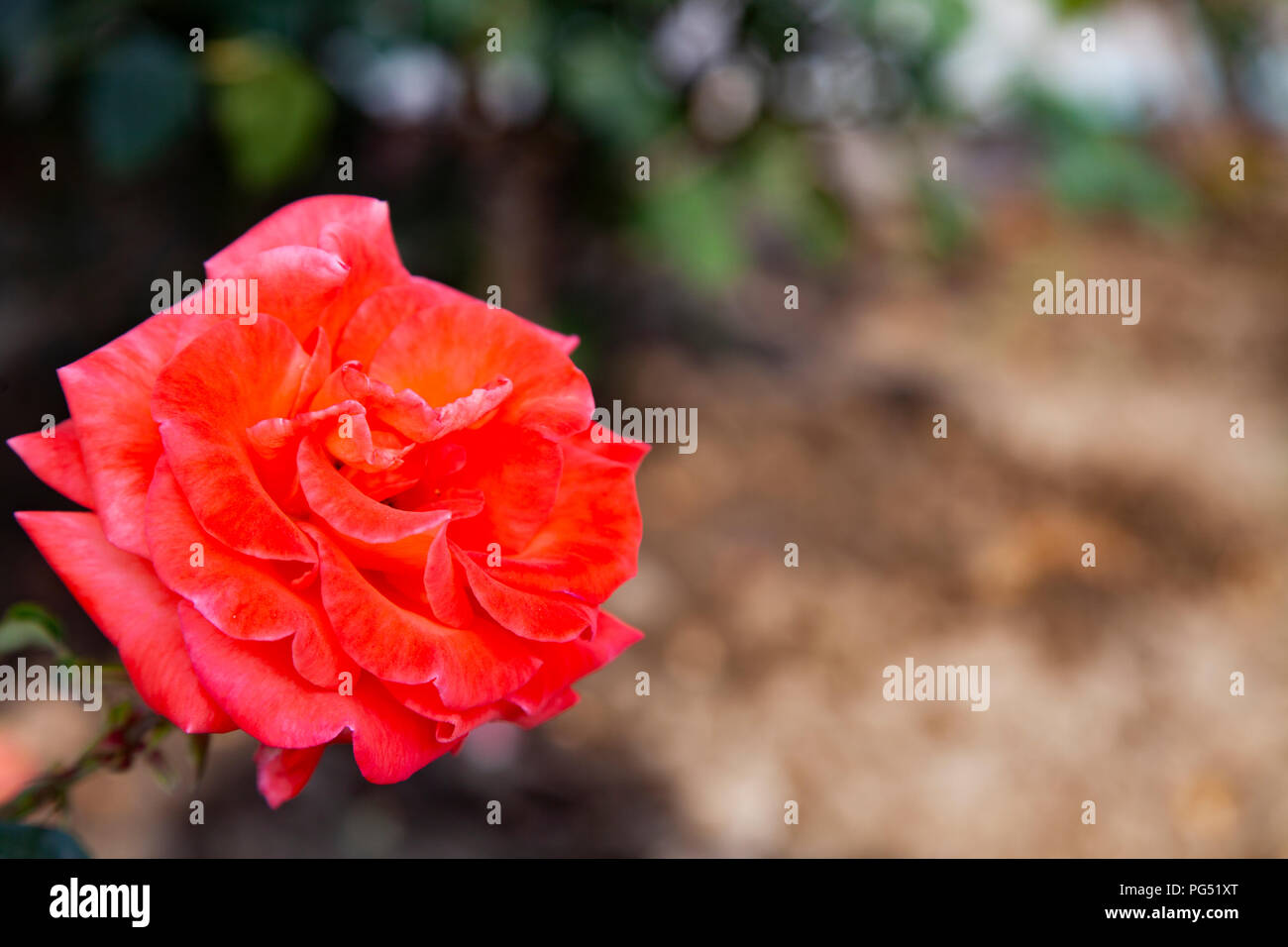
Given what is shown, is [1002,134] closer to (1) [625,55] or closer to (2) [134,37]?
(1) [625,55]

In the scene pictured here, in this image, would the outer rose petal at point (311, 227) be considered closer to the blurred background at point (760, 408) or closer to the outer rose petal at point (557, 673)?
the outer rose petal at point (557, 673)

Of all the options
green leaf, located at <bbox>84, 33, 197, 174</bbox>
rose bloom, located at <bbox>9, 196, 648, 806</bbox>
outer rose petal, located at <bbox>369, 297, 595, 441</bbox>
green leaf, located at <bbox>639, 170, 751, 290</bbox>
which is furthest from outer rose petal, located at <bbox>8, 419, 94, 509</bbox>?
green leaf, located at <bbox>639, 170, 751, 290</bbox>

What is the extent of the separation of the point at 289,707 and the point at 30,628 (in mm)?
166

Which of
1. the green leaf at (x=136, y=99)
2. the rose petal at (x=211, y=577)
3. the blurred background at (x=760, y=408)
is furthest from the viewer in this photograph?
the blurred background at (x=760, y=408)

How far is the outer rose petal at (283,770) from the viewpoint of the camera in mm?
339

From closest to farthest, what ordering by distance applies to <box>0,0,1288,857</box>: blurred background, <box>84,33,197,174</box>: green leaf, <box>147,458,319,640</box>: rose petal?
<box>147,458,319,640</box>: rose petal
<box>84,33,197,174</box>: green leaf
<box>0,0,1288,857</box>: blurred background

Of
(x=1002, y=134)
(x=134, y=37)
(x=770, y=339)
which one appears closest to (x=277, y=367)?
(x=134, y=37)

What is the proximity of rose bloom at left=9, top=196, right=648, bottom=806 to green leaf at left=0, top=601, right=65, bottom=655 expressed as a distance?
0.10m

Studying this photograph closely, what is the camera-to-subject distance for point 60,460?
13.5 inches

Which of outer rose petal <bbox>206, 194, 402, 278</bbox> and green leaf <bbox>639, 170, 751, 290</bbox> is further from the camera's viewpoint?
green leaf <bbox>639, 170, 751, 290</bbox>

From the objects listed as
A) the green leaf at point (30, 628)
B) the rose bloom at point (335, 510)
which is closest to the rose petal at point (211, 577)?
the rose bloom at point (335, 510)

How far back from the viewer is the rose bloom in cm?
32

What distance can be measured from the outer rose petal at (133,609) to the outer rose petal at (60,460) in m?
0.01

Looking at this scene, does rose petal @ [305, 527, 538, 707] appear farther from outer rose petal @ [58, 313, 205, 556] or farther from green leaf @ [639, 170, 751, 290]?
green leaf @ [639, 170, 751, 290]
